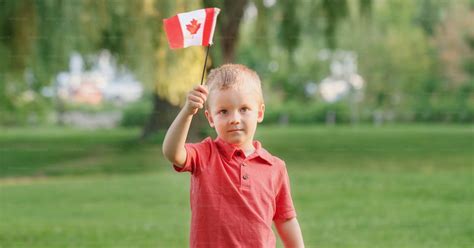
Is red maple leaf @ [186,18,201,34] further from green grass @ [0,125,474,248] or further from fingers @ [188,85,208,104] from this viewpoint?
green grass @ [0,125,474,248]

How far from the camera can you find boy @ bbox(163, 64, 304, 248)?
7.29ft

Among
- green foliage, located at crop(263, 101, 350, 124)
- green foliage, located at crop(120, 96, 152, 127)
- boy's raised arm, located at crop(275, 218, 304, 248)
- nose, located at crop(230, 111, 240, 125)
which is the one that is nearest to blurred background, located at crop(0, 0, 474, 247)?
boy's raised arm, located at crop(275, 218, 304, 248)

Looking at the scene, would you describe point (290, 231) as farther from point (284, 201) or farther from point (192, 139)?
point (192, 139)

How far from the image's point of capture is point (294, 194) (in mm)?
8766

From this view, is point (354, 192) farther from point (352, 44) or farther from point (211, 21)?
point (211, 21)

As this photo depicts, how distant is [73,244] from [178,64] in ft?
9.25

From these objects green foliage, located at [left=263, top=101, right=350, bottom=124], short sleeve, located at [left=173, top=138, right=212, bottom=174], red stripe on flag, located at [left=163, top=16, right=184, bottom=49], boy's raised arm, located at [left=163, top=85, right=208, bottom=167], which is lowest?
green foliage, located at [left=263, top=101, right=350, bottom=124]

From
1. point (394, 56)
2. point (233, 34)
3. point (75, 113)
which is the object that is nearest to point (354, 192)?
point (233, 34)

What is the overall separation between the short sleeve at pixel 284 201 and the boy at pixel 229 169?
0.19 ft

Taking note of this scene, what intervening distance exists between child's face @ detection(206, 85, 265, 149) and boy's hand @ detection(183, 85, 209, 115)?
14 cm

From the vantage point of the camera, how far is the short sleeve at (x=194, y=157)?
2238 millimetres

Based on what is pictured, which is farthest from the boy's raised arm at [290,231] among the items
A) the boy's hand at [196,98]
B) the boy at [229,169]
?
the boy's hand at [196,98]

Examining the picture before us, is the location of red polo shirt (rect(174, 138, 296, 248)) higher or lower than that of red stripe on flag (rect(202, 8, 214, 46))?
lower

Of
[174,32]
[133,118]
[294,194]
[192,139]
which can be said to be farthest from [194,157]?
[133,118]
